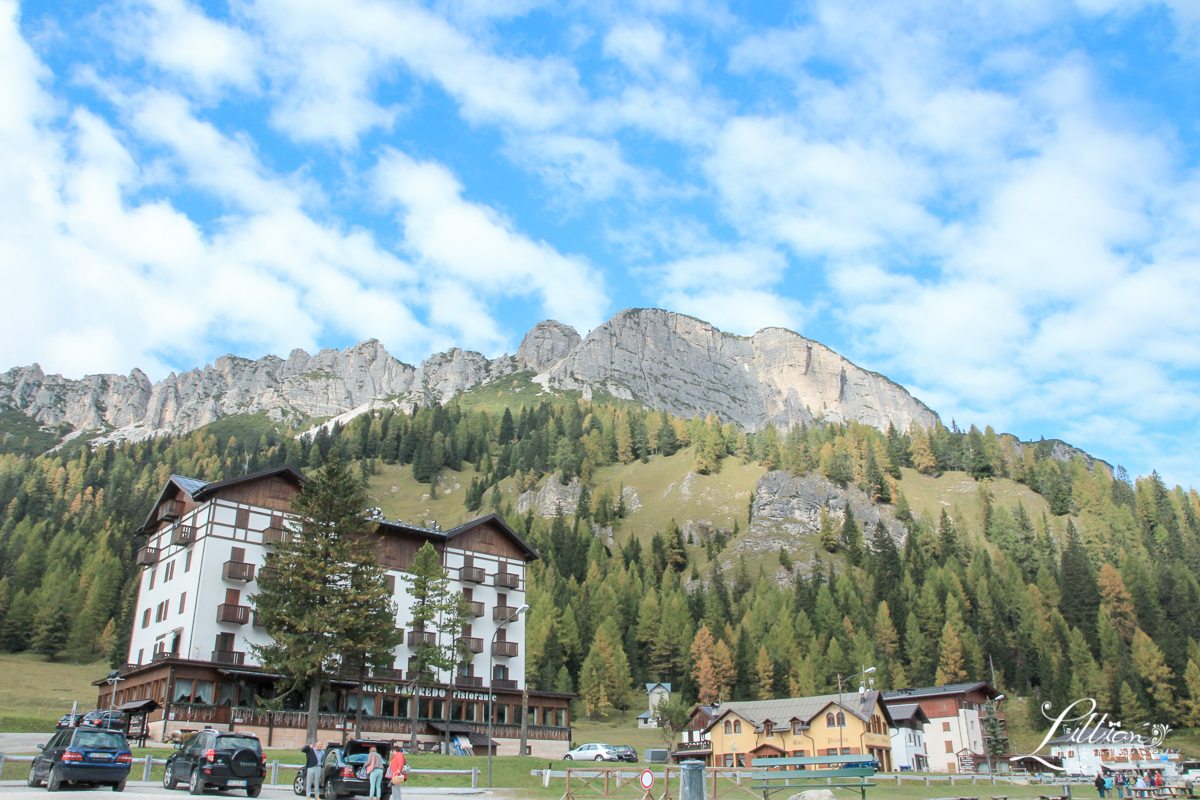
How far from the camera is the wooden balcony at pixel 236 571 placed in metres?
57.7

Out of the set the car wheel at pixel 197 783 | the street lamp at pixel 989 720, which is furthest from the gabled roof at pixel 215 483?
the street lamp at pixel 989 720

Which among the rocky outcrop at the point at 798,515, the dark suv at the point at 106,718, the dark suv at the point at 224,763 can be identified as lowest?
the dark suv at the point at 224,763

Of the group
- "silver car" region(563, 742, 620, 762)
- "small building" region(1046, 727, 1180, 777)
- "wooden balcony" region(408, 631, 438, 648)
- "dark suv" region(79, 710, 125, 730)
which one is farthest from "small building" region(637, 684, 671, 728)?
"dark suv" region(79, 710, 125, 730)

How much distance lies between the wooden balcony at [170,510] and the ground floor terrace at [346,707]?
463 inches

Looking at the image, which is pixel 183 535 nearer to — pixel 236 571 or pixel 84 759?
pixel 236 571

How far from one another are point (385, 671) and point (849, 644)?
75504mm

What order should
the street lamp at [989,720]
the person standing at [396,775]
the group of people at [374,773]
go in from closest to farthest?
the person standing at [396,775] < the group of people at [374,773] < the street lamp at [989,720]

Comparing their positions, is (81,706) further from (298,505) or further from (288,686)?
(298,505)

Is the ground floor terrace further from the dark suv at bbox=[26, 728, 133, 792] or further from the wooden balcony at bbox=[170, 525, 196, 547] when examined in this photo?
the dark suv at bbox=[26, 728, 133, 792]

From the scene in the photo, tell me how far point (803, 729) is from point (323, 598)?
150ft

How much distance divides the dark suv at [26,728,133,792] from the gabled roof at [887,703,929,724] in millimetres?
79021

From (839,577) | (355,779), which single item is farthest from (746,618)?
(355,779)

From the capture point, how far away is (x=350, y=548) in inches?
Answer: 1981

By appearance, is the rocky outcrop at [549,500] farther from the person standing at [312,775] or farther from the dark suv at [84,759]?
the dark suv at [84,759]
